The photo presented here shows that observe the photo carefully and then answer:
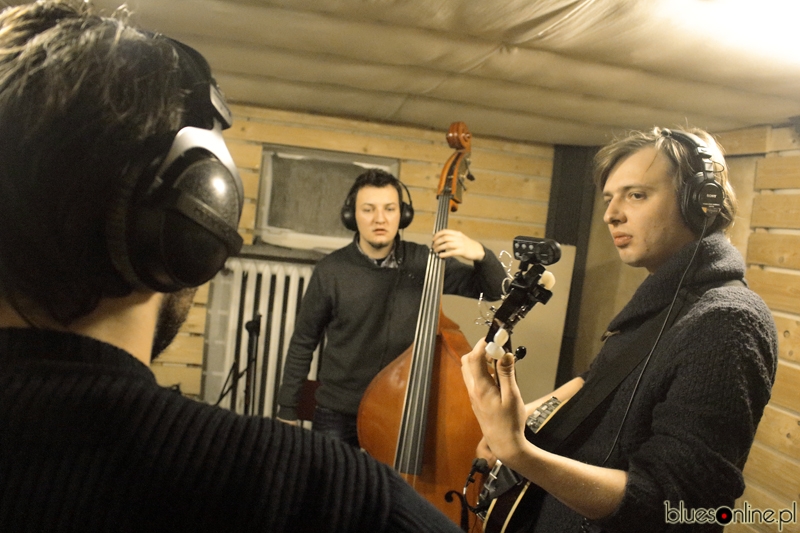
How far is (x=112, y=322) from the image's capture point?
1.42 feet

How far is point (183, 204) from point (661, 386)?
835 mm

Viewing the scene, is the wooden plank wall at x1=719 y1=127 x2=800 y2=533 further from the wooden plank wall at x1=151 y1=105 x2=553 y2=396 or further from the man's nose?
the man's nose

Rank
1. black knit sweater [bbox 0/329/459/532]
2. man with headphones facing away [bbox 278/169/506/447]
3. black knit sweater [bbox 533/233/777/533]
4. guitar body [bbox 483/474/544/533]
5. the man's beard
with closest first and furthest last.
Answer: black knit sweater [bbox 0/329/459/532], the man's beard, black knit sweater [bbox 533/233/777/533], guitar body [bbox 483/474/544/533], man with headphones facing away [bbox 278/169/506/447]

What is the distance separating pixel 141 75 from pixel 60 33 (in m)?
0.08

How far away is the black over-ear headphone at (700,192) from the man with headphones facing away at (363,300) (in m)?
0.87

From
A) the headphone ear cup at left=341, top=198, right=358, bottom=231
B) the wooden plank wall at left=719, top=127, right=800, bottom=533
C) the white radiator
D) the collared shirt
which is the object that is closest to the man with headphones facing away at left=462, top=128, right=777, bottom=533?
the collared shirt

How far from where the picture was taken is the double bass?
1.40m

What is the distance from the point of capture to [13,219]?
1.27 feet

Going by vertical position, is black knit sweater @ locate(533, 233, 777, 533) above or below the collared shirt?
below

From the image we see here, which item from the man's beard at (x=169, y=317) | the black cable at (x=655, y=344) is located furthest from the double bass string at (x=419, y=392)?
the man's beard at (x=169, y=317)

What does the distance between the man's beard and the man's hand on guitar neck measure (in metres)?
0.49

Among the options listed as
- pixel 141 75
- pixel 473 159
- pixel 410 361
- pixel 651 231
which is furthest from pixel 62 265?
pixel 473 159

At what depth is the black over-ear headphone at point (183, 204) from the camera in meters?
0.41

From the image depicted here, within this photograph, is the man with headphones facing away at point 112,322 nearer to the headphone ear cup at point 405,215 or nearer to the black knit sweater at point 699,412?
the black knit sweater at point 699,412
